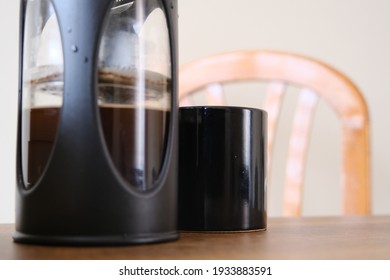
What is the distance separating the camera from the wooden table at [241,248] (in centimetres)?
38

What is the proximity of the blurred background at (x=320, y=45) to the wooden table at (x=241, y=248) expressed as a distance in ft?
3.18

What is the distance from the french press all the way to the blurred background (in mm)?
1051

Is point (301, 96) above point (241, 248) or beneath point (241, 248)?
above

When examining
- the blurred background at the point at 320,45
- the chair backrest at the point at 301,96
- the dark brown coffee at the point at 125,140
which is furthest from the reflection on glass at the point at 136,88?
the blurred background at the point at 320,45

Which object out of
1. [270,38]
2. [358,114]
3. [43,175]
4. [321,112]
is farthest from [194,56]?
[43,175]

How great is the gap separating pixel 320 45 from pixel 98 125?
47.0 inches

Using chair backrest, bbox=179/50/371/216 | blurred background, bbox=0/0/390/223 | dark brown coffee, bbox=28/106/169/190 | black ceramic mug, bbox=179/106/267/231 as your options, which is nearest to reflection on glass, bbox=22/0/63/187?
dark brown coffee, bbox=28/106/169/190

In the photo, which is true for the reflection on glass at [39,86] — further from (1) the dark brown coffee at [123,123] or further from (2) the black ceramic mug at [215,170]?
(2) the black ceramic mug at [215,170]

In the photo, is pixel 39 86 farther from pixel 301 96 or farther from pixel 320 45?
pixel 320 45

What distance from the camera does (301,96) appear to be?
1218mm

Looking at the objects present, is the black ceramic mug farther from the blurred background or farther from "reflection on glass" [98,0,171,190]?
the blurred background

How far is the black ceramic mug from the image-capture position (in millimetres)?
532

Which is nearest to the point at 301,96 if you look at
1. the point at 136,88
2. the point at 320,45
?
the point at 320,45
